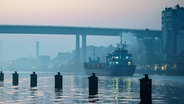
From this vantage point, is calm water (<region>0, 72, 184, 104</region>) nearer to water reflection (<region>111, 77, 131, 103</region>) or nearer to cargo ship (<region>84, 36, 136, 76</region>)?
water reflection (<region>111, 77, 131, 103</region>)

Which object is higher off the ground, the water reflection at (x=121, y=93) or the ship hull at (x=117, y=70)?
the ship hull at (x=117, y=70)

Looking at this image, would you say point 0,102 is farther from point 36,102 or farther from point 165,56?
point 165,56

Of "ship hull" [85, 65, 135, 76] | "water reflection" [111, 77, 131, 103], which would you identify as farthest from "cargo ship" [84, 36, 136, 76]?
"water reflection" [111, 77, 131, 103]

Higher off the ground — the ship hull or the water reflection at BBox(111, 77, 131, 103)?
the ship hull

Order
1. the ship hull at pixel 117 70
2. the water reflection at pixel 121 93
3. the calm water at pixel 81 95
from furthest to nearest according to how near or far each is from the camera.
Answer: the ship hull at pixel 117 70, the water reflection at pixel 121 93, the calm water at pixel 81 95

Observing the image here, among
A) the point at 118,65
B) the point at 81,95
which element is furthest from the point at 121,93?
the point at 118,65

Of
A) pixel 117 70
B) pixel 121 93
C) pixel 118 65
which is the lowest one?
pixel 121 93

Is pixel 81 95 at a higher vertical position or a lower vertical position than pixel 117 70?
lower

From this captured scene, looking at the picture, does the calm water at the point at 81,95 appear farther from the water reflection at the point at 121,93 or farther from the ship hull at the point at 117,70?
the ship hull at the point at 117,70

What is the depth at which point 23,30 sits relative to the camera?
7500 inches

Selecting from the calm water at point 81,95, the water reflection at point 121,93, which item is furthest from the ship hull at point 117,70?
the calm water at point 81,95

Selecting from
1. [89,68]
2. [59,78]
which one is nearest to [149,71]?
[89,68]

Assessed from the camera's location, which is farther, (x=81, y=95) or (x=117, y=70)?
(x=117, y=70)

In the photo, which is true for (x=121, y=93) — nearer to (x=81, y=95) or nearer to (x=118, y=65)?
(x=81, y=95)
